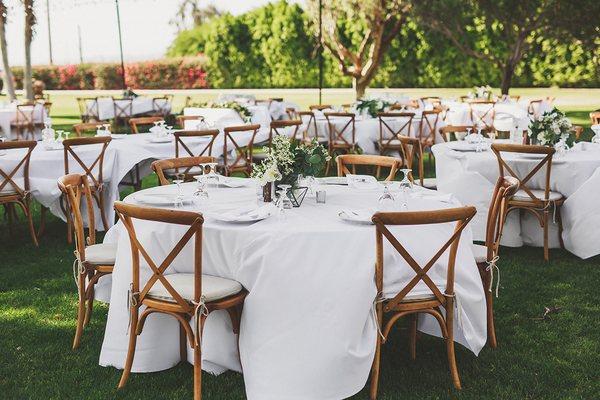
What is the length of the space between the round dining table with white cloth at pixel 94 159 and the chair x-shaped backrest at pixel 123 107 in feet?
29.0

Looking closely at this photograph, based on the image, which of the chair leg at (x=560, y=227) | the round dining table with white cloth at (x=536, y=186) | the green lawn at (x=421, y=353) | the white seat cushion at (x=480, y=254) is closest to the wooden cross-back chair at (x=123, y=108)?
the green lawn at (x=421, y=353)

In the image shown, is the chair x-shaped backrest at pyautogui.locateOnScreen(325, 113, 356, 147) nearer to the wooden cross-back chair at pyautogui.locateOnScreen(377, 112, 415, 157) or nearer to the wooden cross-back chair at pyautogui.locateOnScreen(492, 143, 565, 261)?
the wooden cross-back chair at pyautogui.locateOnScreen(377, 112, 415, 157)

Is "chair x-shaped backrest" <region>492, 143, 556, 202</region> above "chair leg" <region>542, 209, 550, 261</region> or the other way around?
above

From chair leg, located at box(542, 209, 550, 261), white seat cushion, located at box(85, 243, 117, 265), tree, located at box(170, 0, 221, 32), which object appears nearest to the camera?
white seat cushion, located at box(85, 243, 117, 265)

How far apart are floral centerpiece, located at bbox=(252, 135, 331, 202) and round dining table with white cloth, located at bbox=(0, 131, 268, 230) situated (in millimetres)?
2923

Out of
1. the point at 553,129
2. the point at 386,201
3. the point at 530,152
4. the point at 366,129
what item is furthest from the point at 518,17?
the point at 386,201

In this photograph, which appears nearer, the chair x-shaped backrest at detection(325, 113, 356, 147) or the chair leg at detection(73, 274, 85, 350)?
the chair leg at detection(73, 274, 85, 350)

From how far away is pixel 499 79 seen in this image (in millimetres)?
23562

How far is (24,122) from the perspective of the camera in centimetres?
1277

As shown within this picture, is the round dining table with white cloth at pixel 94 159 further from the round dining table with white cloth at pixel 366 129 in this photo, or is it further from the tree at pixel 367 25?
the tree at pixel 367 25

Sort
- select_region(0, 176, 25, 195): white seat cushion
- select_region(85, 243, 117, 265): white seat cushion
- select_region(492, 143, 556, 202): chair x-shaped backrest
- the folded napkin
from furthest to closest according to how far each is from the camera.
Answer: select_region(0, 176, 25, 195): white seat cushion → select_region(492, 143, 556, 202): chair x-shaped backrest → the folded napkin → select_region(85, 243, 117, 265): white seat cushion

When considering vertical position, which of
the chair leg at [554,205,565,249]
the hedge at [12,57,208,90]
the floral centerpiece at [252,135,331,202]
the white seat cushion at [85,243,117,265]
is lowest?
the chair leg at [554,205,565,249]

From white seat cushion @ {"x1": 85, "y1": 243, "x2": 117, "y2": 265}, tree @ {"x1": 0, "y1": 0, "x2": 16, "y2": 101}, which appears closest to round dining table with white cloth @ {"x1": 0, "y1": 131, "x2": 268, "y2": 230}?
white seat cushion @ {"x1": 85, "y1": 243, "x2": 117, "y2": 265}

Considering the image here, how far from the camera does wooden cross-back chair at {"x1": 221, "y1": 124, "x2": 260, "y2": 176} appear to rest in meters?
6.98
